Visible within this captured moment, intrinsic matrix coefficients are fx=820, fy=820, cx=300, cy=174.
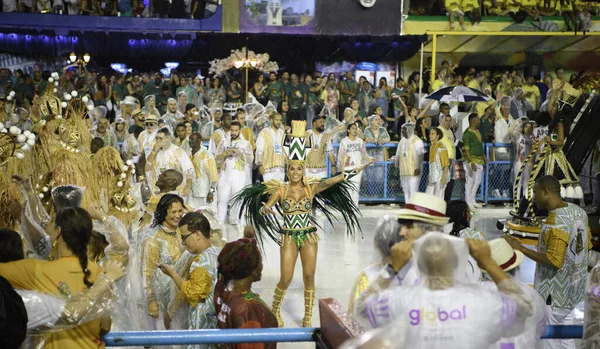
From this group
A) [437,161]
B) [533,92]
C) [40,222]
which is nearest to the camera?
[40,222]

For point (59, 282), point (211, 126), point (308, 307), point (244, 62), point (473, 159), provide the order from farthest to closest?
1. point (244, 62)
2. point (211, 126)
3. point (473, 159)
4. point (308, 307)
5. point (59, 282)

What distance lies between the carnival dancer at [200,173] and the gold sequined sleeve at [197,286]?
25.4 ft

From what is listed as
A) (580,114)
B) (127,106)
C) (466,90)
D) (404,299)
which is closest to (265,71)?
(127,106)

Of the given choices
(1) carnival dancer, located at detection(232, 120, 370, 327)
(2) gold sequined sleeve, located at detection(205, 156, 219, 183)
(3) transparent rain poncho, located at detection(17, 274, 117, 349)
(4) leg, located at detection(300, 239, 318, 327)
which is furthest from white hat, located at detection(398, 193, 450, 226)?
(2) gold sequined sleeve, located at detection(205, 156, 219, 183)

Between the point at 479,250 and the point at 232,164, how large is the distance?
10.2m

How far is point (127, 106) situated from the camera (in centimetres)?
1853

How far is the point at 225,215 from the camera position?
14078mm

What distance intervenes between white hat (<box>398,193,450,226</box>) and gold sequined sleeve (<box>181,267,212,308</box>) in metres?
1.35

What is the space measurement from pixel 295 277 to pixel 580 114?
440 cm

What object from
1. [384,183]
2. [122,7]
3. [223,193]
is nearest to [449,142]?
[384,183]

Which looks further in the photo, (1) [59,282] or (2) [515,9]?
(2) [515,9]

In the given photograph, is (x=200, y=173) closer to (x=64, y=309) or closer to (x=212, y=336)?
(x=64, y=309)

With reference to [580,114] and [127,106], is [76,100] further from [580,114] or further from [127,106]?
[127,106]

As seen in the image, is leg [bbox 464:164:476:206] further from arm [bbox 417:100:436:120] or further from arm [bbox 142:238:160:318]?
arm [bbox 142:238:160:318]
